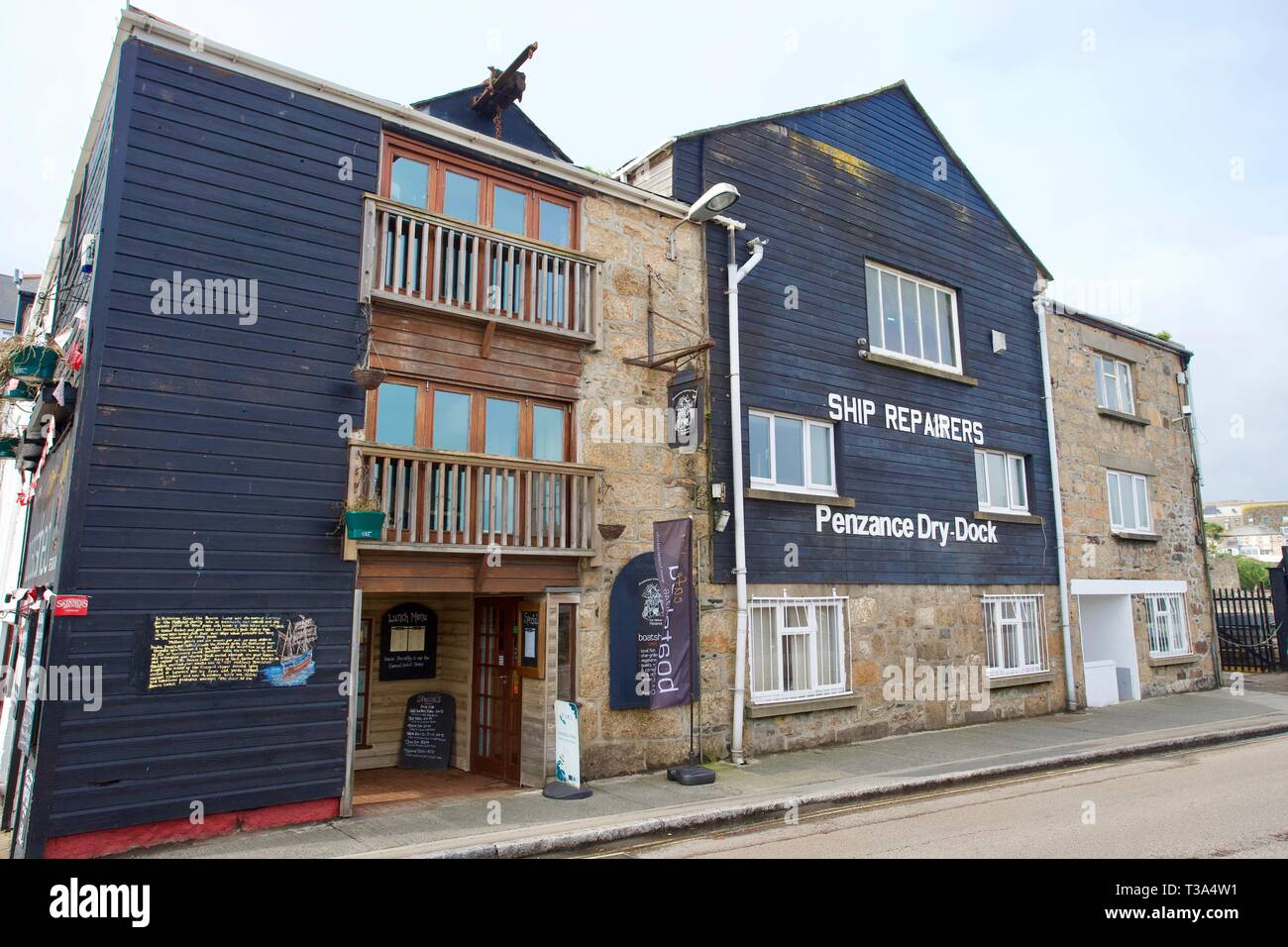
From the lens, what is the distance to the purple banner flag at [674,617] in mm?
10391

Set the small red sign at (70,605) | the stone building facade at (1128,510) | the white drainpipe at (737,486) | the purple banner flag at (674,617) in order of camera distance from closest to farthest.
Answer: the small red sign at (70,605), the purple banner flag at (674,617), the white drainpipe at (737,486), the stone building facade at (1128,510)

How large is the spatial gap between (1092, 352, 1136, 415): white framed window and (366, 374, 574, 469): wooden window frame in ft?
46.3

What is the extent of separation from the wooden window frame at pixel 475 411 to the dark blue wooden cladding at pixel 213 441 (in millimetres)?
544

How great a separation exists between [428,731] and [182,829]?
4.40 m

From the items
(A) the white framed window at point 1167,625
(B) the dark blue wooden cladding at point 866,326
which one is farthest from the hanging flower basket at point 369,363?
(A) the white framed window at point 1167,625

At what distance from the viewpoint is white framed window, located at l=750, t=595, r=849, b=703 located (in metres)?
12.5

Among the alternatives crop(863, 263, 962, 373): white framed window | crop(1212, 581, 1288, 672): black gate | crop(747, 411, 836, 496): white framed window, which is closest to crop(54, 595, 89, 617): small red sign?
crop(747, 411, 836, 496): white framed window

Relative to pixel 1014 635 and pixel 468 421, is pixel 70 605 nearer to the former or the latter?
pixel 468 421

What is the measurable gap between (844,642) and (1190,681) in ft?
37.5

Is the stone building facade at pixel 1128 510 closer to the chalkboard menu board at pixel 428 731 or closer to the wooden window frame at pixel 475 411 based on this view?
the wooden window frame at pixel 475 411

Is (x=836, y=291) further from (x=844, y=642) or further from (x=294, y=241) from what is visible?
(x=294, y=241)

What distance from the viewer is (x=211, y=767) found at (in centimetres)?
796

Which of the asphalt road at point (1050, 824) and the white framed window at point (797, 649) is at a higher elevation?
the white framed window at point (797, 649)
